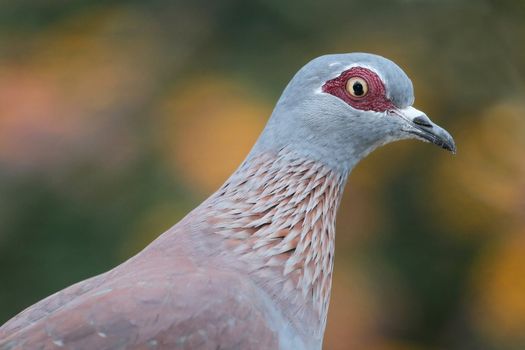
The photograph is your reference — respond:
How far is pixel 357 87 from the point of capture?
378 centimetres

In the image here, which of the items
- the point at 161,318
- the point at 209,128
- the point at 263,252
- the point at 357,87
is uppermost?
the point at 209,128

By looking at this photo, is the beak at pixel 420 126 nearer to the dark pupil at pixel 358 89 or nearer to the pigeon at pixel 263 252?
the pigeon at pixel 263 252

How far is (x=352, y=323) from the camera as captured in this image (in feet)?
23.1

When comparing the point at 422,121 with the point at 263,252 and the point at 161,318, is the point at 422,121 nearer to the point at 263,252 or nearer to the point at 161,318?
the point at 263,252

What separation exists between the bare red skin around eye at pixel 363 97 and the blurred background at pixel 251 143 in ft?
9.50

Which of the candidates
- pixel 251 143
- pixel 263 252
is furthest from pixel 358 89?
pixel 251 143

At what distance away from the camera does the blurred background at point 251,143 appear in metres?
7.05

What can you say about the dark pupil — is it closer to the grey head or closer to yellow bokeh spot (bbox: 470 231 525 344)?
the grey head

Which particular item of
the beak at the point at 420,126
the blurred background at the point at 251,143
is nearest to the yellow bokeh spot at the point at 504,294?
the blurred background at the point at 251,143

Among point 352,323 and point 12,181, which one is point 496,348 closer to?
point 352,323

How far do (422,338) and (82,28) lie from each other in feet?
11.7

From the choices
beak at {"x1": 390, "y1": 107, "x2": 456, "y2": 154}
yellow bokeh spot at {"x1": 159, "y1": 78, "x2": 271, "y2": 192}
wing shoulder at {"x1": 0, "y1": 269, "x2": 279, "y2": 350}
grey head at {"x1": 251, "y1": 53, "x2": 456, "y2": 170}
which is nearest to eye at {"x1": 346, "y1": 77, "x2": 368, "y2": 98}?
grey head at {"x1": 251, "y1": 53, "x2": 456, "y2": 170}

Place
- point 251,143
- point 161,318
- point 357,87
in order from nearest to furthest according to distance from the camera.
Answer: point 161,318, point 357,87, point 251,143

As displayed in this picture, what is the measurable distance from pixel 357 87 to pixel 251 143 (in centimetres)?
304
